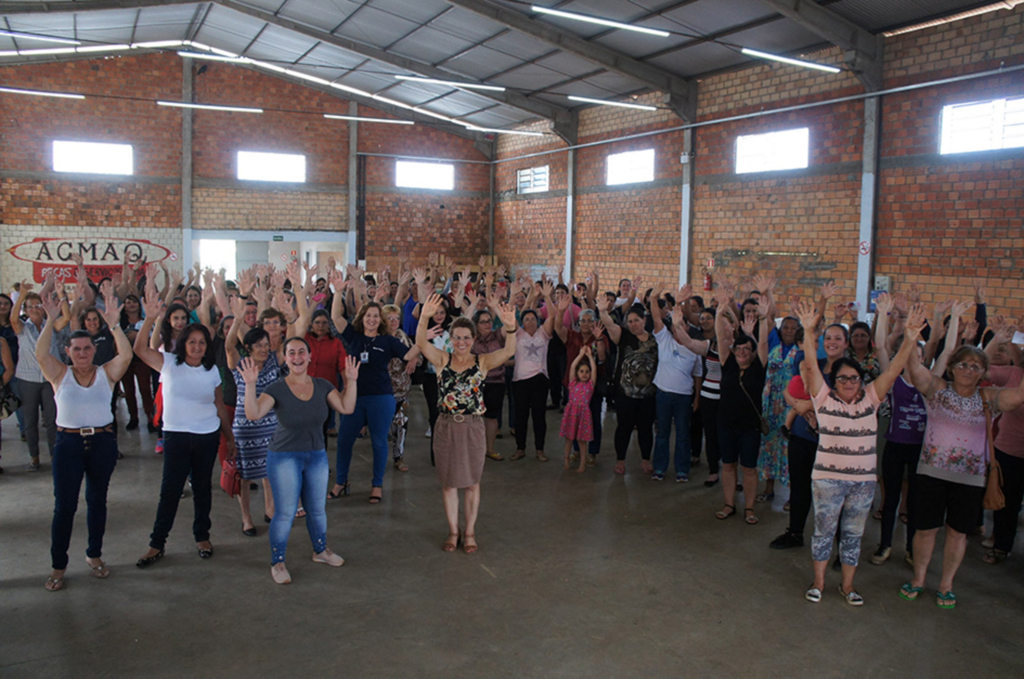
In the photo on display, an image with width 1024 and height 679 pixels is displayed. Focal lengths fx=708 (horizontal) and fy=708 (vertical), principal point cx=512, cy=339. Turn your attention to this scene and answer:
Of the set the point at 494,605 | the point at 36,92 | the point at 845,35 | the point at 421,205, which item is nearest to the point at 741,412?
the point at 494,605

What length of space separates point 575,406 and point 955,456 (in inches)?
128

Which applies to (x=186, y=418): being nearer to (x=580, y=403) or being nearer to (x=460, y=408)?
(x=460, y=408)

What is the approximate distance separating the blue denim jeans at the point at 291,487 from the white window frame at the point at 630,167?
11.2m

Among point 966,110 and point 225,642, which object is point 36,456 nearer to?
point 225,642

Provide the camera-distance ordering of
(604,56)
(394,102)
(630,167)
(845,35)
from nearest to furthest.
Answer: (845,35) < (604,56) < (630,167) < (394,102)

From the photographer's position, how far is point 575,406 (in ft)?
21.8

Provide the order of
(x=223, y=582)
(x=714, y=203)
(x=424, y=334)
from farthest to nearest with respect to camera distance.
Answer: (x=714, y=203) → (x=424, y=334) → (x=223, y=582)

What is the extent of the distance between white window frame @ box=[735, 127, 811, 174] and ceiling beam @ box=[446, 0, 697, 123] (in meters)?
1.35

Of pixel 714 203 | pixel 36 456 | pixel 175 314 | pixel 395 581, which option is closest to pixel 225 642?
pixel 395 581

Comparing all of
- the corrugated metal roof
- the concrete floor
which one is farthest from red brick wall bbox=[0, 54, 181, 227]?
the concrete floor

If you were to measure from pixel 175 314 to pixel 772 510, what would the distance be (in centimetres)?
498

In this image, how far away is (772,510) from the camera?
569cm

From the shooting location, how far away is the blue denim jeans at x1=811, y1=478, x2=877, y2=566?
400 centimetres

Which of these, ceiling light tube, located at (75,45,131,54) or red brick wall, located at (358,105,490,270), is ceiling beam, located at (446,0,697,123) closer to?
red brick wall, located at (358,105,490,270)
